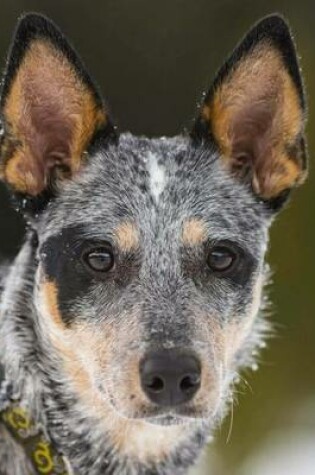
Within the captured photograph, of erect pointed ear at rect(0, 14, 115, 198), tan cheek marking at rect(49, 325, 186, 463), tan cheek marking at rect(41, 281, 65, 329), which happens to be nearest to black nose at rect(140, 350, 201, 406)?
tan cheek marking at rect(49, 325, 186, 463)

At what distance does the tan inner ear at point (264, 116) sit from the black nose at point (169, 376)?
86 cm

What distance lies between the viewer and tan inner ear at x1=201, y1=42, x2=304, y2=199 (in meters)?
3.43

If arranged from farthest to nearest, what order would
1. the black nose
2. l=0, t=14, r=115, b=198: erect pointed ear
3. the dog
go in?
l=0, t=14, r=115, b=198: erect pointed ear
the dog
the black nose

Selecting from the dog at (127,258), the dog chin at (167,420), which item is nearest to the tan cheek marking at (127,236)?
the dog at (127,258)

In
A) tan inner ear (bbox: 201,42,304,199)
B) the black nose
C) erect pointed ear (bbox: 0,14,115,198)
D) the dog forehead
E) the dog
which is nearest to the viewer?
the black nose

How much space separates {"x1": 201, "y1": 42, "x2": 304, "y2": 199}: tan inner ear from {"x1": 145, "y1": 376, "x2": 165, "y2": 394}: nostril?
933mm

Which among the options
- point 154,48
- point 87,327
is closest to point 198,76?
point 154,48

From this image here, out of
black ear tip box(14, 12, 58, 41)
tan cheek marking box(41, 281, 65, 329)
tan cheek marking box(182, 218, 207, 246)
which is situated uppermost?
black ear tip box(14, 12, 58, 41)

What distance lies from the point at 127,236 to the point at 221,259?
298mm

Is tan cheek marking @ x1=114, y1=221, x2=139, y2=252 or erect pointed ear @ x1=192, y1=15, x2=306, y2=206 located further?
erect pointed ear @ x1=192, y1=15, x2=306, y2=206

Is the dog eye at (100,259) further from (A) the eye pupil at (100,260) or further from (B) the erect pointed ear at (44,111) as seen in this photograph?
(B) the erect pointed ear at (44,111)

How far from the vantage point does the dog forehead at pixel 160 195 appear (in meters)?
3.32

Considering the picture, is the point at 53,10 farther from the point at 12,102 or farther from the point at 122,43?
the point at 12,102

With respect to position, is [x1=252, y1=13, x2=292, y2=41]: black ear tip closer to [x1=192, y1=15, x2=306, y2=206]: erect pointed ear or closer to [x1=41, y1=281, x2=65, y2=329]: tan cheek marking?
[x1=192, y1=15, x2=306, y2=206]: erect pointed ear
